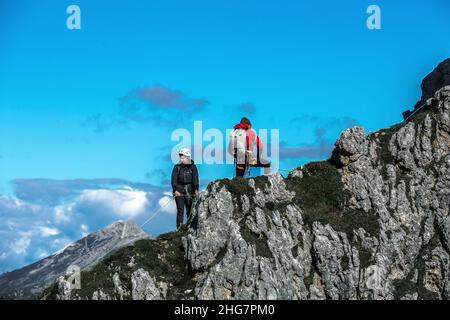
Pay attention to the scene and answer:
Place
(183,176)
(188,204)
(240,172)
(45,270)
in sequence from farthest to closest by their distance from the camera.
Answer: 1. (45,270)
2. (240,172)
3. (188,204)
4. (183,176)

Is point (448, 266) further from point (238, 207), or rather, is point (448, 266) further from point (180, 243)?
point (180, 243)

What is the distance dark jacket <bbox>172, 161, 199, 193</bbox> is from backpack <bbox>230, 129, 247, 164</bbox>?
247 cm

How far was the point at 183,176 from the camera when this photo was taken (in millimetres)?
32094

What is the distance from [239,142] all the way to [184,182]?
365 centimetres

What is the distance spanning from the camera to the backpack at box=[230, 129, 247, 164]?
3222 centimetres

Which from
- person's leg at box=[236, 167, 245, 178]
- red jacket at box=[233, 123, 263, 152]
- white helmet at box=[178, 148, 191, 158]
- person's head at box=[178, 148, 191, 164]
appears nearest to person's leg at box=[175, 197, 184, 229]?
person's head at box=[178, 148, 191, 164]

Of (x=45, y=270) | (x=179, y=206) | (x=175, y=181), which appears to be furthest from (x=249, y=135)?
(x=45, y=270)

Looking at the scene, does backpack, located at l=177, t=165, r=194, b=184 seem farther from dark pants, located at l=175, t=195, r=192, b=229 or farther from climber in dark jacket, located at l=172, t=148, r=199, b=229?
dark pants, located at l=175, t=195, r=192, b=229

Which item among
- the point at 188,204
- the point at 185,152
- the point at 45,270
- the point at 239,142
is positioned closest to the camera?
the point at 185,152

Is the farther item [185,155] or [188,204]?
[188,204]

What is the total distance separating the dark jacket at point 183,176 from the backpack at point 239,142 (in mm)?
2469

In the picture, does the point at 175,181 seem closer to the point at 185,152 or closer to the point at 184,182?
the point at 184,182

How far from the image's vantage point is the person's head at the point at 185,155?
104 ft

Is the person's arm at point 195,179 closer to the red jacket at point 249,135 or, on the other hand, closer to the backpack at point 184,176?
the backpack at point 184,176
